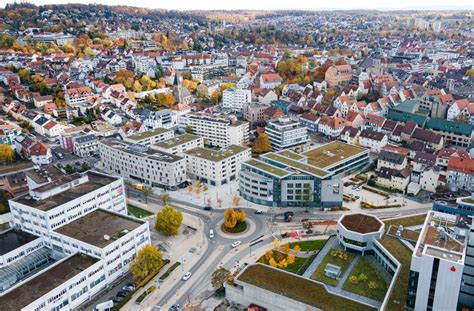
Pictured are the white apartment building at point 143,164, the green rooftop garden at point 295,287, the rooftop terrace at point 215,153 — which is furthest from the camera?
the rooftop terrace at point 215,153

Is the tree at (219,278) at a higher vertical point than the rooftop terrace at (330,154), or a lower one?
lower

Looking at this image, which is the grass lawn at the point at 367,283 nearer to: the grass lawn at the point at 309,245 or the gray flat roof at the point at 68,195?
the grass lawn at the point at 309,245

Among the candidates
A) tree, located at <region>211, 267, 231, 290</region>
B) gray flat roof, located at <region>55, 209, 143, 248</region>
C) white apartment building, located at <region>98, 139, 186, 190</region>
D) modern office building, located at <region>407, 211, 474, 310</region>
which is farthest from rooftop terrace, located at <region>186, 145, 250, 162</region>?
modern office building, located at <region>407, 211, 474, 310</region>

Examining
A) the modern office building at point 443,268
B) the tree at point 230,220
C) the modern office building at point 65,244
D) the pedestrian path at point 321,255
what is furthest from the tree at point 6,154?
the modern office building at point 443,268

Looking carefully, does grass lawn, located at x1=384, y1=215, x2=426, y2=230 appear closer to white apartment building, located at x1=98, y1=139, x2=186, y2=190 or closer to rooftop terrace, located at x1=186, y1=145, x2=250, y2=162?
rooftop terrace, located at x1=186, y1=145, x2=250, y2=162

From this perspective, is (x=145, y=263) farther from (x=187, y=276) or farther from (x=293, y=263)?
(x=293, y=263)

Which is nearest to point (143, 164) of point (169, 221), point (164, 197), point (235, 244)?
point (164, 197)

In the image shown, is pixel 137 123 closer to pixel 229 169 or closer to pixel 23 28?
pixel 229 169
